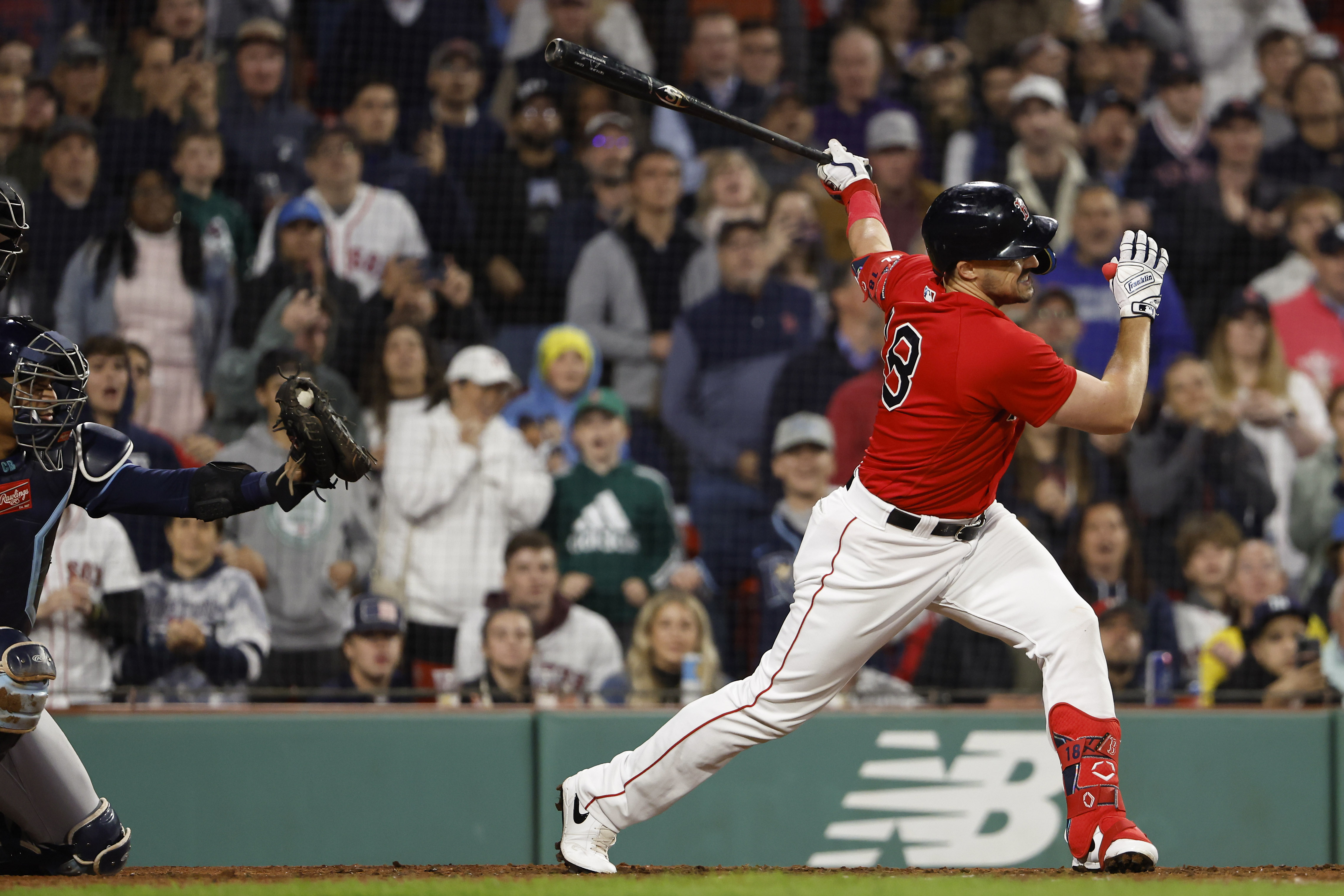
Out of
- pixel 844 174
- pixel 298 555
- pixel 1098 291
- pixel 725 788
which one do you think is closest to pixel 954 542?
pixel 844 174

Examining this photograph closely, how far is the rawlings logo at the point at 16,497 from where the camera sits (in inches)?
132

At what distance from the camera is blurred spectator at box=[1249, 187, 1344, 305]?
25.2ft

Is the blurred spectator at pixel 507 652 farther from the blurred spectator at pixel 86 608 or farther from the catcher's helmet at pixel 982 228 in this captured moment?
the catcher's helmet at pixel 982 228

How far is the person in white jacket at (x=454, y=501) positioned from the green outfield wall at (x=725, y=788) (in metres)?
0.92

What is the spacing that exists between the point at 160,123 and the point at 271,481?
4.60 meters

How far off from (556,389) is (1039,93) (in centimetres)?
330

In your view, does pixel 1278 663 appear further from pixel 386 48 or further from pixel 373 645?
pixel 386 48

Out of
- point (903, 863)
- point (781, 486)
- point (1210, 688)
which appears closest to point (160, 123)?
point (781, 486)

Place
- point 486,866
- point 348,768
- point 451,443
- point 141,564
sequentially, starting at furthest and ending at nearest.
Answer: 1. point 451,443
2. point 141,564
3. point 348,768
4. point 486,866

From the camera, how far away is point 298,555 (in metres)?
6.17

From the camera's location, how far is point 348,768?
5352 mm

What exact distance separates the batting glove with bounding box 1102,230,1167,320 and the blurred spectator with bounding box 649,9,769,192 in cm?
496

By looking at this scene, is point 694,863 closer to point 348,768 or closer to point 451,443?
point 348,768

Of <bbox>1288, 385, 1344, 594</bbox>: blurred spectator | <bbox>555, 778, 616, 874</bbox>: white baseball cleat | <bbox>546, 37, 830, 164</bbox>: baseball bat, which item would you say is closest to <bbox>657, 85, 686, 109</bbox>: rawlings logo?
<bbox>546, 37, 830, 164</bbox>: baseball bat
